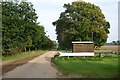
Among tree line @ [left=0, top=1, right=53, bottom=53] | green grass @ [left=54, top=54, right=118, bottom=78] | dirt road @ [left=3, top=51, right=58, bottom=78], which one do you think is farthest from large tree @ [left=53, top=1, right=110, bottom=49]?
dirt road @ [left=3, top=51, right=58, bottom=78]

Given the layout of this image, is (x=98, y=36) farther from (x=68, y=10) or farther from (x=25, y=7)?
(x=25, y=7)

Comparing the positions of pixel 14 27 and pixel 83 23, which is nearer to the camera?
pixel 14 27

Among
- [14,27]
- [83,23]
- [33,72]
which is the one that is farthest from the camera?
[83,23]

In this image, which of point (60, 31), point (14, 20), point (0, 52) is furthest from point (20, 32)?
point (60, 31)

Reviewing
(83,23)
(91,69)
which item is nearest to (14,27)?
(83,23)

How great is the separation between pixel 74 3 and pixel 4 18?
20722 mm

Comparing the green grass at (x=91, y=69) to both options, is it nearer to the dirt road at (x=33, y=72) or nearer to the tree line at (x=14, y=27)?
the dirt road at (x=33, y=72)

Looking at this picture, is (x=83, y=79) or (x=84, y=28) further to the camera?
(x=84, y=28)

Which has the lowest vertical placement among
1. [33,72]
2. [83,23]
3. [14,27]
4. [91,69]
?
[33,72]

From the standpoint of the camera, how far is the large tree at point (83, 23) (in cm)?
6669

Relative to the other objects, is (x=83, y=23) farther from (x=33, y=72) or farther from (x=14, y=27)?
(x=33, y=72)

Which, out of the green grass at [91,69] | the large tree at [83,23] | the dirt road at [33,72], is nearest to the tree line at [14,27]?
the large tree at [83,23]

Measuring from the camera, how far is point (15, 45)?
185ft

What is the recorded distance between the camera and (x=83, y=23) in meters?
67.2
